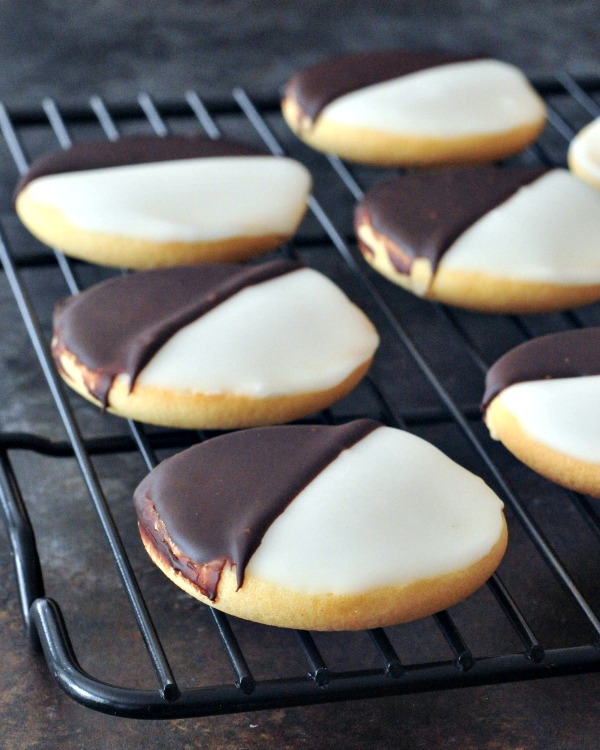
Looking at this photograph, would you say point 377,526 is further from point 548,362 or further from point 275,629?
point 548,362

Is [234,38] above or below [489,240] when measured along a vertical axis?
below

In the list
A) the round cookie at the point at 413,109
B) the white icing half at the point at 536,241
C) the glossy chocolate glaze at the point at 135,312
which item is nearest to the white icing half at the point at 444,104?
the round cookie at the point at 413,109

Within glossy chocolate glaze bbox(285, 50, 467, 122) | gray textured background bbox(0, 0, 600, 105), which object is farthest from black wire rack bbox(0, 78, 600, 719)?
gray textured background bbox(0, 0, 600, 105)

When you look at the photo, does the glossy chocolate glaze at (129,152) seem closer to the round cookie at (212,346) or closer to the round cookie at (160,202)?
the round cookie at (160,202)

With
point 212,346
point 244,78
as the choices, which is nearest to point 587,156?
point 212,346

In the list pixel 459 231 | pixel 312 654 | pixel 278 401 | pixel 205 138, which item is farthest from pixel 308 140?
pixel 312 654

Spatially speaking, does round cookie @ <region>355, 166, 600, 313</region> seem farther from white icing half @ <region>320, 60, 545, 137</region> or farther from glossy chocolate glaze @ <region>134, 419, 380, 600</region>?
glossy chocolate glaze @ <region>134, 419, 380, 600</region>
